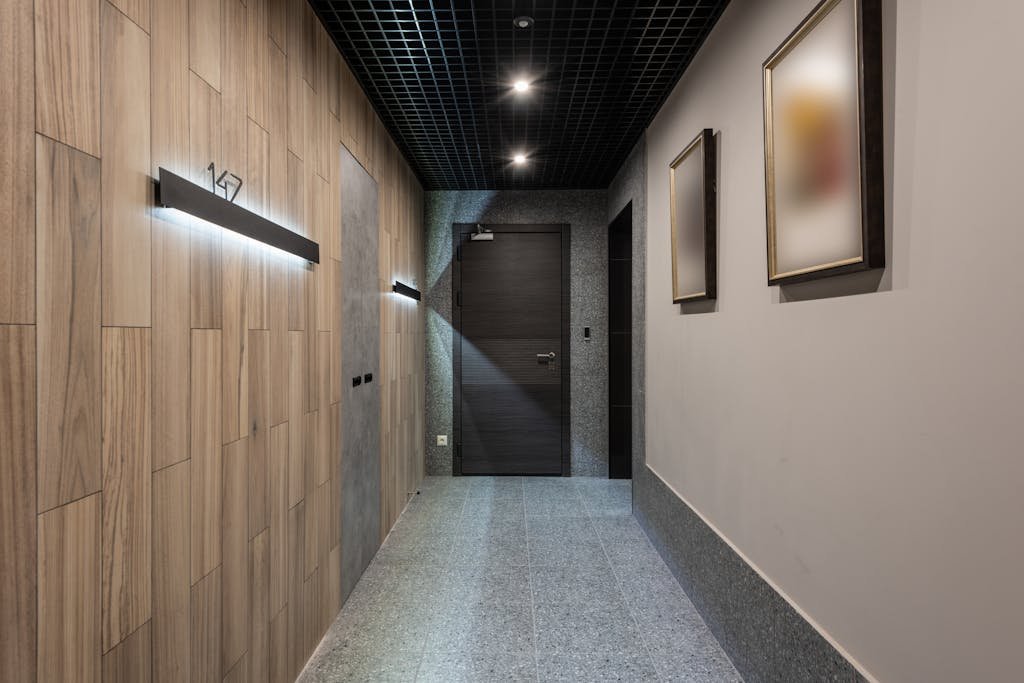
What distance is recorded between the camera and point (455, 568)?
284 centimetres

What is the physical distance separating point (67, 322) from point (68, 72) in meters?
0.41

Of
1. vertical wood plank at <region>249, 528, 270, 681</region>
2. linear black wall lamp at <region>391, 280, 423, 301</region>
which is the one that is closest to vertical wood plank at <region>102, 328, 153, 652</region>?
vertical wood plank at <region>249, 528, 270, 681</region>

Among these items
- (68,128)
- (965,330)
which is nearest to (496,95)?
(68,128)

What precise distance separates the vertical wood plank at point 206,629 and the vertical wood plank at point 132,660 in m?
0.15

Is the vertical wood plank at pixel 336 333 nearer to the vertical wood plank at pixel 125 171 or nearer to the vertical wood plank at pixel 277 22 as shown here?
the vertical wood plank at pixel 277 22

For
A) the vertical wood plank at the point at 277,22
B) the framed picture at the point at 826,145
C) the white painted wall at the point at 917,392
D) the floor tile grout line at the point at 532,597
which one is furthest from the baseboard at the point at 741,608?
the vertical wood plank at the point at 277,22

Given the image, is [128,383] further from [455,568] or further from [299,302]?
[455,568]

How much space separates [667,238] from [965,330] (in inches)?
80.4

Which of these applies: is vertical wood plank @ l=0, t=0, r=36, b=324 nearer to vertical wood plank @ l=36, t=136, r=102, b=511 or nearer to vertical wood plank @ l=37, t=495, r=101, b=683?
vertical wood plank @ l=36, t=136, r=102, b=511

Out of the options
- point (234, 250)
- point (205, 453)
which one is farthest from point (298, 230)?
point (205, 453)

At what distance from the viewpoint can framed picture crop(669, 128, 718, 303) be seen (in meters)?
2.22

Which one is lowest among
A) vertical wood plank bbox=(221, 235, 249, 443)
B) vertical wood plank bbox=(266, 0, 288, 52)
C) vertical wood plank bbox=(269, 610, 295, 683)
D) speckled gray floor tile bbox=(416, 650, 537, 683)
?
speckled gray floor tile bbox=(416, 650, 537, 683)

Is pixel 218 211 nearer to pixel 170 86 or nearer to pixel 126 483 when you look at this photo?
pixel 170 86

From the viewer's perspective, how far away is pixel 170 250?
3.93ft
